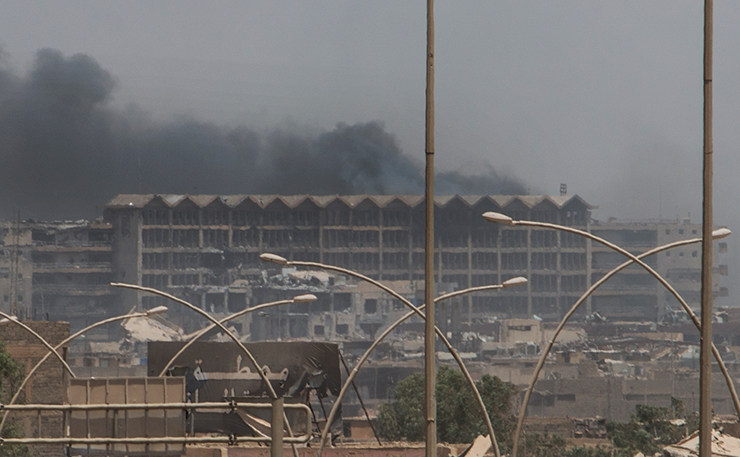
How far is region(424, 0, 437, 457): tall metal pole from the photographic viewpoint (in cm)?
1689

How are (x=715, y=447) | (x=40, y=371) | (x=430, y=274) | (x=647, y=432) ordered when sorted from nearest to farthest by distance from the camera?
1. (x=430, y=274)
2. (x=715, y=447)
3. (x=40, y=371)
4. (x=647, y=432)

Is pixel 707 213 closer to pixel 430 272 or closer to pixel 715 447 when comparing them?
pixel 430 272

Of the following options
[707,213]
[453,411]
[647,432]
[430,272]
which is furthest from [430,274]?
[647,432]

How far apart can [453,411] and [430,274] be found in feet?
206

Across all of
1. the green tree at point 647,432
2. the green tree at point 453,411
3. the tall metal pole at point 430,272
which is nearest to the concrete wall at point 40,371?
the green tree at point 453,411

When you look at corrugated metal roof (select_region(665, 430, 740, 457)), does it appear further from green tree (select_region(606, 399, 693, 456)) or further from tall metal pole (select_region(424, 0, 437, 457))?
green tree (select_region(606, 399, 693, 456))

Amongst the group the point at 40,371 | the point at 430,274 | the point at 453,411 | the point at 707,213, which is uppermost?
the point at 707,213

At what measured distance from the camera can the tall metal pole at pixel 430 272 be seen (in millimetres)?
16891

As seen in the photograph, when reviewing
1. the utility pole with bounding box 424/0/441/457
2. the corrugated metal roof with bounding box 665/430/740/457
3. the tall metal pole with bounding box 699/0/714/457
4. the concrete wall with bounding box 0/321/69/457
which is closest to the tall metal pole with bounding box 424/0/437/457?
the utility pole with bounding box 424/0/441/457

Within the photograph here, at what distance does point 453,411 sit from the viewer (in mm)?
79312

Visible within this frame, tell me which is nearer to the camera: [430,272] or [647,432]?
[430,272]

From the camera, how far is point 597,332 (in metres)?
199

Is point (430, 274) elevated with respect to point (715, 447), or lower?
elevated

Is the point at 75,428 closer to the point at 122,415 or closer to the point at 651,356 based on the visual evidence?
the point at 122,415
